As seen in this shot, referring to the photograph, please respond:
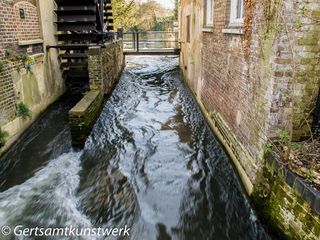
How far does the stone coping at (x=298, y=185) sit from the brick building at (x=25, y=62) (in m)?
4.59

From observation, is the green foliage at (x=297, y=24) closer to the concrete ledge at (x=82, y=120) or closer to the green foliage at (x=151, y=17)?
the concrete ledge at (x=82, y=120)

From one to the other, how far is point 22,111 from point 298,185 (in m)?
5.31

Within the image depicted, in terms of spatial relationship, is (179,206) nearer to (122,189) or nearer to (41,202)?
(122,189)

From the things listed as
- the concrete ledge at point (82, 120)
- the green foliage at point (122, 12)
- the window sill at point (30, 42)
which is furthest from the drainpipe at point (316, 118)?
the green foliage at point (122, 12)

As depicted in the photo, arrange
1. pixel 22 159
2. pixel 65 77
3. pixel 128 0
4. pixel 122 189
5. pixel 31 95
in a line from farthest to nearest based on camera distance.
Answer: pixel 128 0 < pixel 65 77 < pixel 31 95 < pixel 22 159 < pixel 122 189

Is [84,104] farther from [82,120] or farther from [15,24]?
[15,24]

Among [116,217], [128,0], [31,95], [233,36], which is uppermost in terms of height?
[128,0]

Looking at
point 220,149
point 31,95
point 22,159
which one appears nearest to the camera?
point 22,159

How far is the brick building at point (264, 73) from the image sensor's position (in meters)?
3.04

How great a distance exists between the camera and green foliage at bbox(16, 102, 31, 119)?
566 cm

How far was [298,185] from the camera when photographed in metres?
2.65

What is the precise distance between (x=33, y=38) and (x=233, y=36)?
16.6 ft

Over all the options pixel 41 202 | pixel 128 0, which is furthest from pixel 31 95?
pixel 128 0

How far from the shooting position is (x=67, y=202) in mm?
3949
